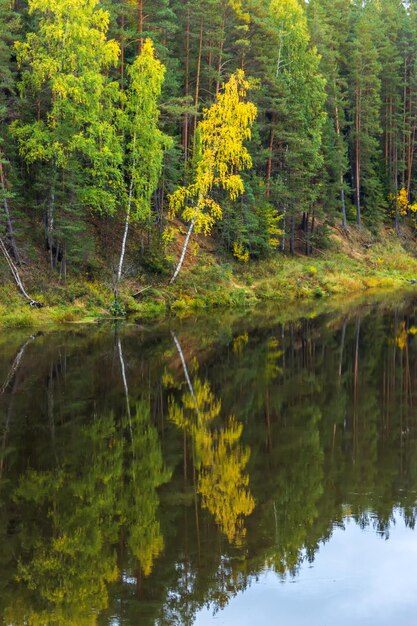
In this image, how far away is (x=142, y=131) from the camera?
1305 inches

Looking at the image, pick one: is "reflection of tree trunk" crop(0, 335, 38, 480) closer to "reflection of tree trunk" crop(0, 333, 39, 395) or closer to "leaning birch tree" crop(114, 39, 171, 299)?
"reflection of tree trunk" crop(0, 333, 39, 395)

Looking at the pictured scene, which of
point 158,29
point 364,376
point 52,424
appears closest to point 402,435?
point 364,376

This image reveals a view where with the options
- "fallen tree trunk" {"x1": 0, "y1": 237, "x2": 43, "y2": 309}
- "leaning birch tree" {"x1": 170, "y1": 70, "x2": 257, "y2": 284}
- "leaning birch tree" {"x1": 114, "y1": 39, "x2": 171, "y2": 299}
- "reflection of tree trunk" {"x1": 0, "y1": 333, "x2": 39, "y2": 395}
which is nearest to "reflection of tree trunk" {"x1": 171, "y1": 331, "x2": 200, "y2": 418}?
"reflection of tree trunk" {"x1": 0, "y1": 333, "x2": 39, "y2": 395}

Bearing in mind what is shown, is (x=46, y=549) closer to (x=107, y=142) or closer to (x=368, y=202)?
(x=107, y=142)

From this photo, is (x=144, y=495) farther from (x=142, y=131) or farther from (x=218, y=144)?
(x=218, y=144)

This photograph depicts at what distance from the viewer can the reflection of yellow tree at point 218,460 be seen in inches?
376

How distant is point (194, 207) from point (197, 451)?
27496mm

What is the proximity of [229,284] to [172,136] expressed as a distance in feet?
30.3

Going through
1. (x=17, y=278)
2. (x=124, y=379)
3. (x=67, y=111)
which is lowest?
(x=124, y=379)

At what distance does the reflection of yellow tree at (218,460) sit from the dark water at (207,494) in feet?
0.11

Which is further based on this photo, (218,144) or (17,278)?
(218,144)

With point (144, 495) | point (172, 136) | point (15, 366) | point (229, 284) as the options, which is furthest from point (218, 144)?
point (144, 495)

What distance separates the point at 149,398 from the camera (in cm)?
1652

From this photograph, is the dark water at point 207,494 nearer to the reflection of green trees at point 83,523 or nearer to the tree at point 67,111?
the reflection of green trees at point 83,523
